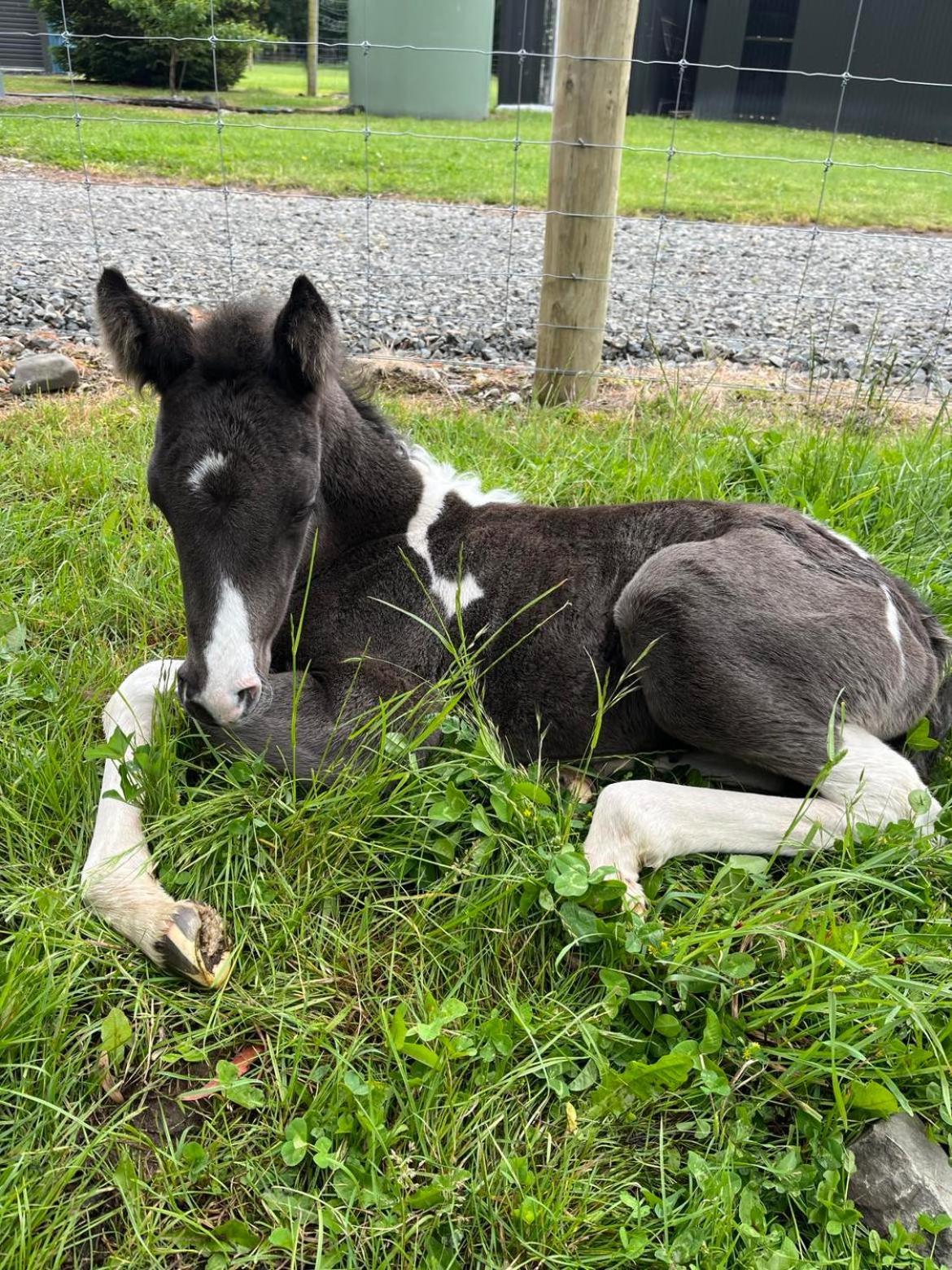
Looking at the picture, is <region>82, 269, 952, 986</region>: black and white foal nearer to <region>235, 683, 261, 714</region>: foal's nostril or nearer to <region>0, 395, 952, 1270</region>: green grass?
<region>235, 683, 261, 714</region>: foal's nostril

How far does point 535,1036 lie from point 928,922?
1.07 m

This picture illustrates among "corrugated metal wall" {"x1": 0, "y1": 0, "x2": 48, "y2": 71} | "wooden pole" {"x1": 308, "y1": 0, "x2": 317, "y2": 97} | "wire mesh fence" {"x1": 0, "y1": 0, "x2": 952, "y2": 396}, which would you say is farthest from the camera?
"wooden pole" {"x1": 308, "y1": 0, "x2": 317, "y2": 97}

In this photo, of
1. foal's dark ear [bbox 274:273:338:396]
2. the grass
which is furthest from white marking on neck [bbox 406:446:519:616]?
the grass

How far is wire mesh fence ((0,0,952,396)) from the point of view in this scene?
22.0 ft

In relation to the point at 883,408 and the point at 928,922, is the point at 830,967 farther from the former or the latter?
the point at 883,408

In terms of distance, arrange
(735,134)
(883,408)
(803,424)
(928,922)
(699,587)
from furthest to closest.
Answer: (735,134), (883,408), (803,424), (699,587), (928,922)

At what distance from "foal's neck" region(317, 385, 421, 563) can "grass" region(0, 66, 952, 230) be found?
25.8 ft

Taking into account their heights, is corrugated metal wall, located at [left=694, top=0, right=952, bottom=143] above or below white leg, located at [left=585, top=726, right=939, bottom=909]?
above

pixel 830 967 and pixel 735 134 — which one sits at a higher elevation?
pixel 735 134

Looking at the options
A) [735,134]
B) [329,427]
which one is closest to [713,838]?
[329,427]

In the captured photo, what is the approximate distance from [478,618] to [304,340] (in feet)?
3.41

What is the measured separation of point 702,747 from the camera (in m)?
2.90

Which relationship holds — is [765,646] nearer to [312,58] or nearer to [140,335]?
[140,335]

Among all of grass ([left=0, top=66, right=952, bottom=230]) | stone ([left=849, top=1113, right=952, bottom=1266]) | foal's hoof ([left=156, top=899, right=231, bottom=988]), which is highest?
grass ([left=0, top=66, right=952, bottom=230])
